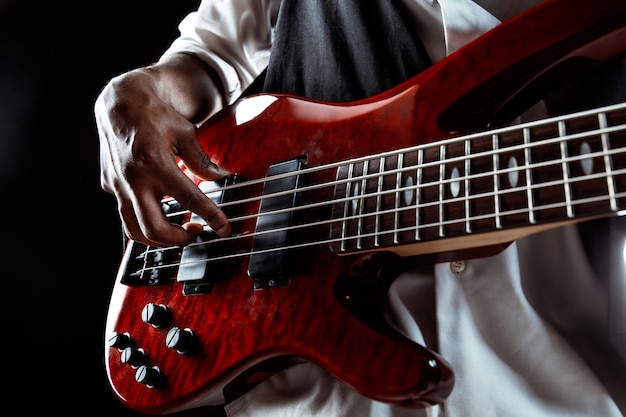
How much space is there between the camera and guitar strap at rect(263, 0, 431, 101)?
0.78 meters

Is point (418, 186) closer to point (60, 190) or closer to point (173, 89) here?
point (173, 89)

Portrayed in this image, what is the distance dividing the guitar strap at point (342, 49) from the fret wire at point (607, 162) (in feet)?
1.25

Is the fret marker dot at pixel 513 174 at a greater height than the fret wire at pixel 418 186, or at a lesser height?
greater

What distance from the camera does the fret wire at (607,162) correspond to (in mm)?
385

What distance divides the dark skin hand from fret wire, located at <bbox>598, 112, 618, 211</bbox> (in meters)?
0.43

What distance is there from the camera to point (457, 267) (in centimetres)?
61

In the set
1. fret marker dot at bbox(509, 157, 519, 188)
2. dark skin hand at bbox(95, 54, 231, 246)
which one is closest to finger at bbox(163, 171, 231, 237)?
dark skin hand at bbox(95, 54, 231, 246)

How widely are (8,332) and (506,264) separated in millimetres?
1056

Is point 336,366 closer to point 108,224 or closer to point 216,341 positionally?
point 216,341

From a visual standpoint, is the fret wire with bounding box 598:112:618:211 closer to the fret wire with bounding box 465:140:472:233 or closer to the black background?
the fret wire with bounding box 465:140:472:233

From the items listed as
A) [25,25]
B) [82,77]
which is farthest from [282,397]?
[25,25]

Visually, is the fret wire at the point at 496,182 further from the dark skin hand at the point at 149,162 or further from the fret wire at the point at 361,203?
the dark skin hand at the point at 149,162

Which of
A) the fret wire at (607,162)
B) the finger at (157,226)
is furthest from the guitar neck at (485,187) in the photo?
the finger at (157,226)

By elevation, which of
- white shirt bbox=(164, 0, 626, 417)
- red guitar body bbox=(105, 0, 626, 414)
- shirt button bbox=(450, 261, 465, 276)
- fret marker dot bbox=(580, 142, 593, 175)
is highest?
fret marker dot bbox=(580, 142, 593, 175)
